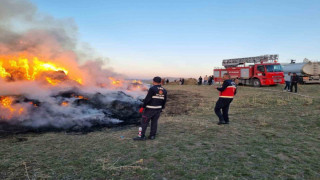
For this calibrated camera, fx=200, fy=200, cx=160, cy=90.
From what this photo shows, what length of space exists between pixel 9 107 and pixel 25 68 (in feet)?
17.3

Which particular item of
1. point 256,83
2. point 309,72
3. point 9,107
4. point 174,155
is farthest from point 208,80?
point 174,155

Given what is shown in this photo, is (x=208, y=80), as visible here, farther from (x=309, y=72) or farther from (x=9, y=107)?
(x=9, y=107)

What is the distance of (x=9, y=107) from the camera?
10141 millimetres

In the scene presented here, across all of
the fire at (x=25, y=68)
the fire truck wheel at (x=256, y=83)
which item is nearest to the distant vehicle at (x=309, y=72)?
the fire truck wheel at (x=256, y=83)

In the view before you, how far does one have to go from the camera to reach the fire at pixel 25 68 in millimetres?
13328

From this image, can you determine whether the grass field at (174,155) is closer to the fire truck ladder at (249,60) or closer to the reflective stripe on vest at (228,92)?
the reflective stripe on vest at (228,92)

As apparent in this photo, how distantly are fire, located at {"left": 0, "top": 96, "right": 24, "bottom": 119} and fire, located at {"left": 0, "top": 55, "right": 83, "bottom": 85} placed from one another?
300cm

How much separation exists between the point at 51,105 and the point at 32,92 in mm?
2830

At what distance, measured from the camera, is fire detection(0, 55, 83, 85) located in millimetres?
13328

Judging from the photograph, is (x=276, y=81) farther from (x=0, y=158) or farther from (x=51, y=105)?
(x=0, y=158)

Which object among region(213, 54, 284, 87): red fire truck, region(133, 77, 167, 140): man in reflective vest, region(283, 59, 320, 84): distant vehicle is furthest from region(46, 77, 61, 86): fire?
region(283, 59, 320, 84): distant vehicle

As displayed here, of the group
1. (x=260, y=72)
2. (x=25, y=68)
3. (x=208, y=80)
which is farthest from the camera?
(x=208, y=80)

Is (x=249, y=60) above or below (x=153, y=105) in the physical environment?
above

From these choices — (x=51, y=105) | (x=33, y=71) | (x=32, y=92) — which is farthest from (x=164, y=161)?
(x=33, y=71)
